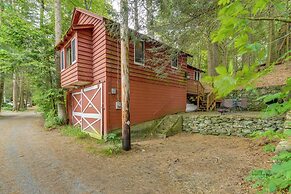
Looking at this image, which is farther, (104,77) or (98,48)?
(98,48)

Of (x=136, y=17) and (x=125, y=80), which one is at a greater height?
(x=136, y=17)

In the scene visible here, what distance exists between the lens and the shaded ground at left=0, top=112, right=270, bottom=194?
449 cm

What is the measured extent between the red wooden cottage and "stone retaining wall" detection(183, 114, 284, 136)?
1.97 metres

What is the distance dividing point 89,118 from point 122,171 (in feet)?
17.8

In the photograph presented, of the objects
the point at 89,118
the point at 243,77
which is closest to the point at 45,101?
the point at 89,118

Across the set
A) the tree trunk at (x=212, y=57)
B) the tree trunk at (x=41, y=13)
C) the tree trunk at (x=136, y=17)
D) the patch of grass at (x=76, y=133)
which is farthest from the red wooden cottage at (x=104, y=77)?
the tree trunk at (x=212, y=57)

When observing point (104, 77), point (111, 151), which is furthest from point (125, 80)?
point (111, 151)

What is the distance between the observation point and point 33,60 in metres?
13.1

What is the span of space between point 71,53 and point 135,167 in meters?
7.17

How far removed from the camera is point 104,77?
8945 millimetres

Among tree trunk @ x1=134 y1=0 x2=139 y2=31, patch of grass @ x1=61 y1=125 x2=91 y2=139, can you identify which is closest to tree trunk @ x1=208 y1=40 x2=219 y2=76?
tree trunk @ x1=134 y1=0 x2=139 y2=31

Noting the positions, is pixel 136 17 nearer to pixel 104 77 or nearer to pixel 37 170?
pixel 104 77

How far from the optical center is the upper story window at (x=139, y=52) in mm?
10297

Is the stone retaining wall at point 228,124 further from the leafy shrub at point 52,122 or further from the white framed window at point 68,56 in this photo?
the leafy shrub at point 52,122
